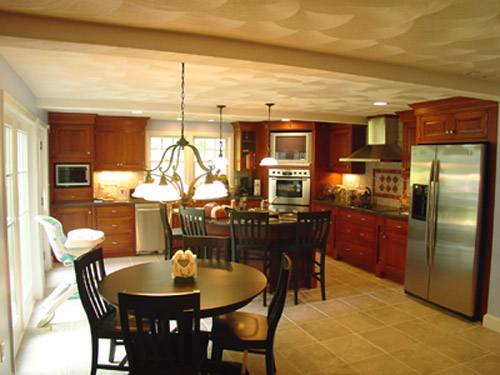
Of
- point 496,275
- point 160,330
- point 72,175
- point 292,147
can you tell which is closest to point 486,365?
point 496,275

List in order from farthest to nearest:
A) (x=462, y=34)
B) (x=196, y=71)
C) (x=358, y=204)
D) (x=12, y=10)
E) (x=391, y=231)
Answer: (x=358, y=204)
(x=391, y=231)
(x=196, y=71)
(x=462, y=34)
(x=12, y=10)

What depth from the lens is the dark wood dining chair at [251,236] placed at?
14.1ft

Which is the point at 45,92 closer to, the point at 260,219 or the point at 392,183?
the point at 260,219

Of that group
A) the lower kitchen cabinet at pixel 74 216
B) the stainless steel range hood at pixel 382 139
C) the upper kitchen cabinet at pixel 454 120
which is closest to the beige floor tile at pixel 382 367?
the upper kitchen cabinet at pixel 454 120

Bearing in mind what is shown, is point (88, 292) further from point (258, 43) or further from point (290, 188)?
point (290, 188)

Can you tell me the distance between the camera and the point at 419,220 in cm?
444

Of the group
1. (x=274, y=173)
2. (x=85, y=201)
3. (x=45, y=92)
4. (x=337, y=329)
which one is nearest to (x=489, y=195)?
(x=337, y=329)

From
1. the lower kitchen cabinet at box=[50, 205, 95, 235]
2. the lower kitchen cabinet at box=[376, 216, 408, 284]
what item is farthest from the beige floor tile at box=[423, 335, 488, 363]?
the lower kitchen cabinet at box=[50, 205, 95, 235]

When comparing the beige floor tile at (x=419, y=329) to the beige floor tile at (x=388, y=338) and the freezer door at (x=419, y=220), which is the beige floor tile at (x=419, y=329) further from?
the freezer door at (x=419, y=220)

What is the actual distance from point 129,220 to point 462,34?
5.53 metres

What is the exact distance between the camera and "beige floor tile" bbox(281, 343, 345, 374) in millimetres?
3131

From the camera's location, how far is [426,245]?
433cm

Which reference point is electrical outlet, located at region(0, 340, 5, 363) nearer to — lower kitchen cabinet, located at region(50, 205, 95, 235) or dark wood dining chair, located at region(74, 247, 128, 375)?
dark wood dining chair, located at region(74, 247, 128, 375)

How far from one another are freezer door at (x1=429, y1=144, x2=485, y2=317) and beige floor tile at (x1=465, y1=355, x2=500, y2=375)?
74cm
